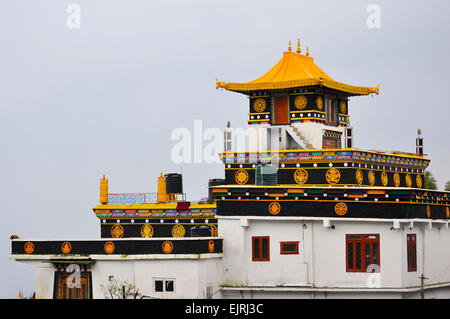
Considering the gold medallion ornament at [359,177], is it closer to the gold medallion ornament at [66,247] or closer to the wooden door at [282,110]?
the wooden door at [282,110]

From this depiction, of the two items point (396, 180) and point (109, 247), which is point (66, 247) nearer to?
point (109, 247)

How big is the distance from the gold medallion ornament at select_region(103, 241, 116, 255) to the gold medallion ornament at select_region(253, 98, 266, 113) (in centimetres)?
1417

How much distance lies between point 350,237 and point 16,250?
16.8m

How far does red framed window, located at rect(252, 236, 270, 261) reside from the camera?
54.2 metres

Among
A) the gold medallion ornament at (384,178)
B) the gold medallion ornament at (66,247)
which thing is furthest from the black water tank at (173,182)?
the gold medallion ornament at (66,247)

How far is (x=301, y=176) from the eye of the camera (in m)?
58.3

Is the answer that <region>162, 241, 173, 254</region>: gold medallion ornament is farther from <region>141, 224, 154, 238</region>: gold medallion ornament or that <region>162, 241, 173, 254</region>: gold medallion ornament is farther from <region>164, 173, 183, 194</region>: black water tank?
<region>164, 173, 183, 194</region>: black water tank

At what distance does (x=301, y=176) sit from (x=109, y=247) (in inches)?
456

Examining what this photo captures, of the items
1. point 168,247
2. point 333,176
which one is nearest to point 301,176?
point 333,176

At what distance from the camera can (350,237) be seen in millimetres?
52906

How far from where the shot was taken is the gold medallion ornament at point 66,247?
53.8m

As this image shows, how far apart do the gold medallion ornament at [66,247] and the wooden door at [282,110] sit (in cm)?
1507

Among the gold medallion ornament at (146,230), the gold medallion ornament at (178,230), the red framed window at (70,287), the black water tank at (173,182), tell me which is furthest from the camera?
the black water tank at (173,182)

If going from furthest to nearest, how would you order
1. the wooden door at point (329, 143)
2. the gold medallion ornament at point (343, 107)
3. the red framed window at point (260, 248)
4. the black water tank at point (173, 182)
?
the black water tank at point (173, 182) < the gold medallion ornament at point (343, 107) < the wooden door at point (329, 143) < the red framed window at point (260, 248)
